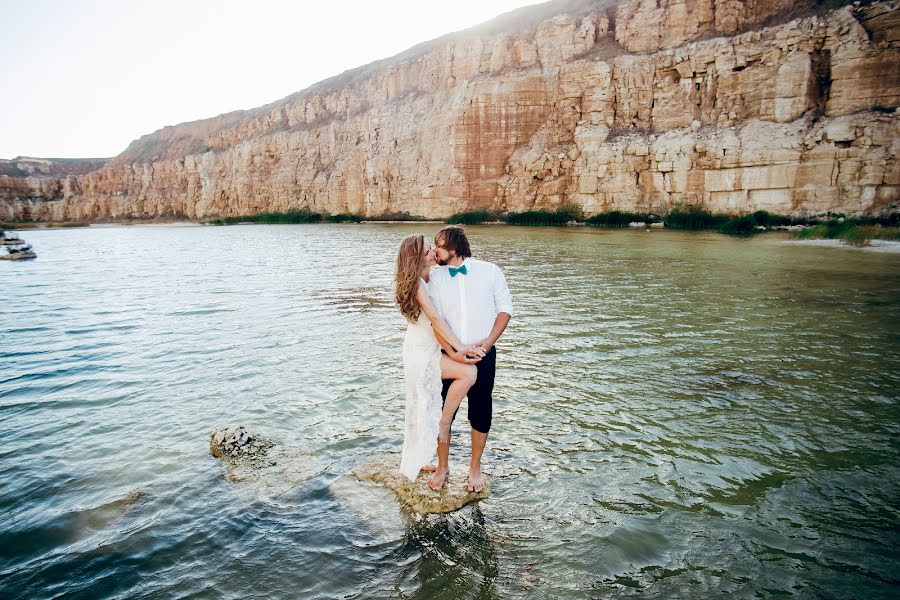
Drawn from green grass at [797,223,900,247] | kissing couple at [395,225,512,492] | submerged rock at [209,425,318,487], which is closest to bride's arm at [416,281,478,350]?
kissing couple at [395,225,512,492]

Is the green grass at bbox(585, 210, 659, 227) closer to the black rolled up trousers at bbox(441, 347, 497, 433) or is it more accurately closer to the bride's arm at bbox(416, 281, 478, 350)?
the black rolled up trousers at bbox(441, 347, 497, 433)

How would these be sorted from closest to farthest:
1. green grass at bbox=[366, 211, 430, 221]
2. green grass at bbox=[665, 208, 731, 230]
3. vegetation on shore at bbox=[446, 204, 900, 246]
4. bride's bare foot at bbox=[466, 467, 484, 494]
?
bride's bare foot at bbox=[466, 467, 484, 494]
vegetation on shore at bbox=[446, 204, 900, 246]
green grass at bbox=[665, 208, 731, 230]
green grass at bbox=[366, 211, 430, 221]

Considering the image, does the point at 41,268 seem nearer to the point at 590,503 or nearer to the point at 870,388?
the point at 590,503

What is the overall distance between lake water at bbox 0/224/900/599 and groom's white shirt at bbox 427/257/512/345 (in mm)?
1458

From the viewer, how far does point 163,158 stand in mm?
91562

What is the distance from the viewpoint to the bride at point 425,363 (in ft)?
12.5

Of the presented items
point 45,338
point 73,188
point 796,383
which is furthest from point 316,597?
point 73,188

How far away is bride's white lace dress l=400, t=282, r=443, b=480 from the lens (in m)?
4.04

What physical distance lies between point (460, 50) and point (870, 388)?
56.6 meters

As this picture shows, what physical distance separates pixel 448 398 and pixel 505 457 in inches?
43.4

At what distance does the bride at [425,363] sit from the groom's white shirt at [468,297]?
10 cm

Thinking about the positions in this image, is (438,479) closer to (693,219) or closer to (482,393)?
(482,393)

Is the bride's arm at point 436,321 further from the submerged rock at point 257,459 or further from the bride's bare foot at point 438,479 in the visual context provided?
the submerged rock at point 257,459

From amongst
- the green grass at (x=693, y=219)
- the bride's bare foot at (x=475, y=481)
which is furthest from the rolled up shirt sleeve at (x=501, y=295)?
the green grass at (x=693, y=219)
